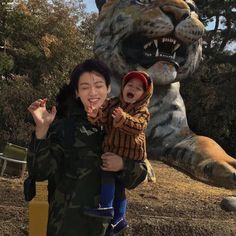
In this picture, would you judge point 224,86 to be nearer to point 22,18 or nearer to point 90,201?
point 22,18

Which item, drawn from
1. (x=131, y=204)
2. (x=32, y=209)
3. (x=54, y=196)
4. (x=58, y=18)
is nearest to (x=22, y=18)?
(x=58, y=18)

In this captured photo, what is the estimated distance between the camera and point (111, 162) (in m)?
2.19

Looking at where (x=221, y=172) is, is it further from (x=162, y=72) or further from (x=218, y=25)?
(x=218, y=25)

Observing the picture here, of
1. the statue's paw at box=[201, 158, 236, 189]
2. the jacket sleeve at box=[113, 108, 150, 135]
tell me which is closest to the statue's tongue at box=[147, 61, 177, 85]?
the statue's paw at box=[201, 158, 236, 189]

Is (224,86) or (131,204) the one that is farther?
(224,86)

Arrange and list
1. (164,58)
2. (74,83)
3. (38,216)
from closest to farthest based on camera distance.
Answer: (74,83) → (38,216) → (164,58)

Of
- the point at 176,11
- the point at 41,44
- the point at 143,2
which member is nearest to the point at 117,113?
the point at 176,11

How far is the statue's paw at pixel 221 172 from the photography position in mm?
5495

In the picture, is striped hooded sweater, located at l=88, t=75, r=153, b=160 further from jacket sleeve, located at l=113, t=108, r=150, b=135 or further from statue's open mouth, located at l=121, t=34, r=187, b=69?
statue's open mouth, located at l=121, t=34, r=187, b=69

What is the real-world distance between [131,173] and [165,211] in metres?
2.28

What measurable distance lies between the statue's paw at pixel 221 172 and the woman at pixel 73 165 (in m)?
3.40

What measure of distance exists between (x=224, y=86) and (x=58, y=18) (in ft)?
19.4

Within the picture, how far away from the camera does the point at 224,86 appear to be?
12797mm

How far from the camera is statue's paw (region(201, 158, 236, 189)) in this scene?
5.50 metres
